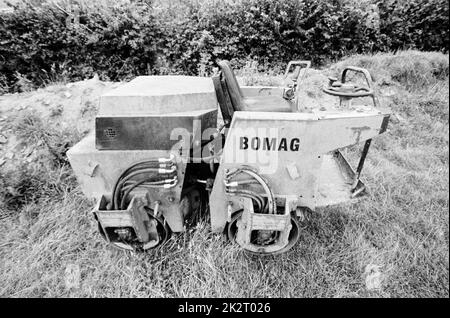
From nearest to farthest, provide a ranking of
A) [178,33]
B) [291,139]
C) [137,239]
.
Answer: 1. [291,139]
2. [137,239]
3. [178,33]

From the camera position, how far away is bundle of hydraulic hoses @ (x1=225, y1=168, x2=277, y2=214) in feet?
6.53

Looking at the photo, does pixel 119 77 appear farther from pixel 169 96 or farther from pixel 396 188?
pixel 396 188

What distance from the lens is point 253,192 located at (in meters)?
2.06

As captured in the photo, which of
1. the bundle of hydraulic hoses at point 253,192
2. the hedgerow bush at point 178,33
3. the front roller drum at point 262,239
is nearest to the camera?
the bundle of hydraulic hoses at point 253,192

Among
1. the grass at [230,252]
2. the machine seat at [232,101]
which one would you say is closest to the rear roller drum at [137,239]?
the grass at [230,252]

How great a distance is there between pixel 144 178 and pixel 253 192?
80 cm

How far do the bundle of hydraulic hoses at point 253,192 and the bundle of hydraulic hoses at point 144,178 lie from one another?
0.39m

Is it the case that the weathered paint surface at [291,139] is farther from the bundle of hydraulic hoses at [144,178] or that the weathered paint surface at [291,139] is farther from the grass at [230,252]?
the grass at [230,252]

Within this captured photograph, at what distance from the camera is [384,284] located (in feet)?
7.25

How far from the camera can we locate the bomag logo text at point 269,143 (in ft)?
6.25

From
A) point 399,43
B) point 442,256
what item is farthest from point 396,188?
point 399,43

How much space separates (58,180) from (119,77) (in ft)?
10.3

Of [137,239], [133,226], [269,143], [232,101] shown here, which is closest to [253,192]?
[269,143]

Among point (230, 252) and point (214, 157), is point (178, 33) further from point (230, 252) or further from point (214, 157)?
point (230, 252)
